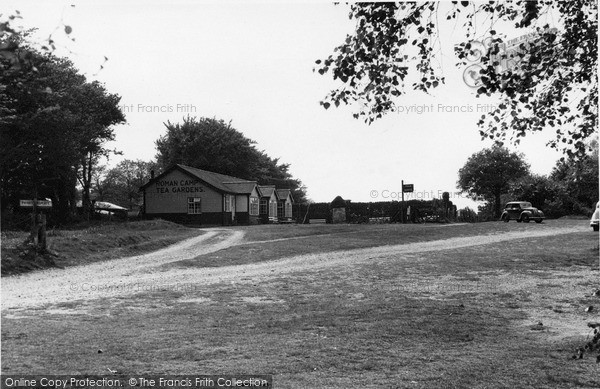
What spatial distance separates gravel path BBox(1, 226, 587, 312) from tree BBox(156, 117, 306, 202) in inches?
1811

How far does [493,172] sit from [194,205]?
112ft

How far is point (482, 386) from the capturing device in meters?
5.65

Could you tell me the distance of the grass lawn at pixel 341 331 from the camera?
5996mm

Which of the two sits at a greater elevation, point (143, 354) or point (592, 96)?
point (592, 96)

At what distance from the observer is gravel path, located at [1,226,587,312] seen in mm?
11617

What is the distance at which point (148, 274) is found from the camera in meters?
15.4

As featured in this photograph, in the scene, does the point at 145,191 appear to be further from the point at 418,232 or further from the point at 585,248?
the point at 585,248

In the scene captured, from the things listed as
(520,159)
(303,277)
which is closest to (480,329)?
(303,277)

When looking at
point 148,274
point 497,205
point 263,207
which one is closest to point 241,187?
point 263,207

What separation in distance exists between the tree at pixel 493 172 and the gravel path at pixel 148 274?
124ft

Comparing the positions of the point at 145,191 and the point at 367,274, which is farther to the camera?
the point at 145,191

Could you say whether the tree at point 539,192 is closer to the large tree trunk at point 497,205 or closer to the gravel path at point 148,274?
the large tree trunk at point 497,205

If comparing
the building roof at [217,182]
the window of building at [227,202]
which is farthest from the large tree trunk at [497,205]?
the window of building at [227,202]

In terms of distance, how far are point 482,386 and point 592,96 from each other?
3.50m
